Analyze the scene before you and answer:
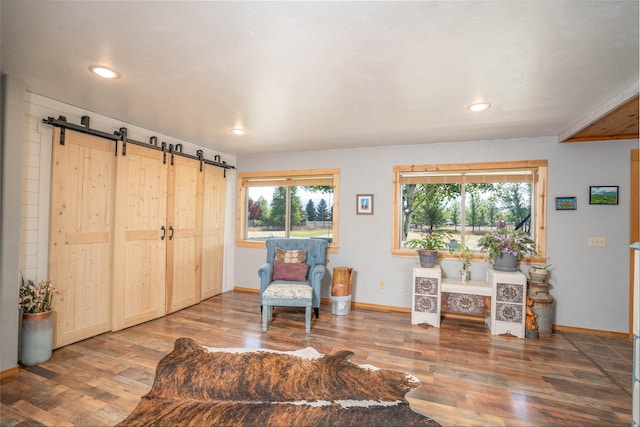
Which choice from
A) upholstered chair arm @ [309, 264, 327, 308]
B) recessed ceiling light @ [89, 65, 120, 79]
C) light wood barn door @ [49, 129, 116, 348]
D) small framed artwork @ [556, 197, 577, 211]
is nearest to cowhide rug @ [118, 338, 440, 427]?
upholstered chair arm @ [309, 264, 327, 308]

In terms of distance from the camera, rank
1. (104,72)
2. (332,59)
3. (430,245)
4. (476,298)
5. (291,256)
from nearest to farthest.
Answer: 1. (332,59)
2. (104,72)
3. (476,298)
4. (430,245)
5. (291,256)

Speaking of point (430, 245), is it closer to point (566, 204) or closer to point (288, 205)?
point (566, 204)

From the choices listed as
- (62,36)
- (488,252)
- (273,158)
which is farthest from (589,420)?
(273,158)

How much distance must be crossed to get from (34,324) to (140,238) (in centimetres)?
130

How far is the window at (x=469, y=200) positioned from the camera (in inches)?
155

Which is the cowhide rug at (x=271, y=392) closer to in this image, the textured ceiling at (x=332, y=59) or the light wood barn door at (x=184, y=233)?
the light wood barn door at (x=184, y=233)

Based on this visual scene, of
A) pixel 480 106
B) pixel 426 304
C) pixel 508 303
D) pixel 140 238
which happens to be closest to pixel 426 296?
pixel 426 304

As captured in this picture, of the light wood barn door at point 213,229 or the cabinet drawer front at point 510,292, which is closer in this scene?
the cabinet drawer front at point 510,292

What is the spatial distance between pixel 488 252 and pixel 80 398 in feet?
14.9

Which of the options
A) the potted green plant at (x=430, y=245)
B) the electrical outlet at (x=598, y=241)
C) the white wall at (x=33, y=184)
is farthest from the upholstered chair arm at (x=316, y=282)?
the electrical outlet at (x=598, y=241)

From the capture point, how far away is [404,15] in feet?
5.11

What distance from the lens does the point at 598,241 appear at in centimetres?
362

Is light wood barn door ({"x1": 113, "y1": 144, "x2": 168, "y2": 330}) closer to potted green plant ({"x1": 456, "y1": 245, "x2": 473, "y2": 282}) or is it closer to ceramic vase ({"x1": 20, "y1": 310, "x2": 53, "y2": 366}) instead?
ceramic vase ({"x1": 20, "y1": 310, "x2": 53, "y2": 366})

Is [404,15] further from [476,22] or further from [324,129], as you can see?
[324,129]
